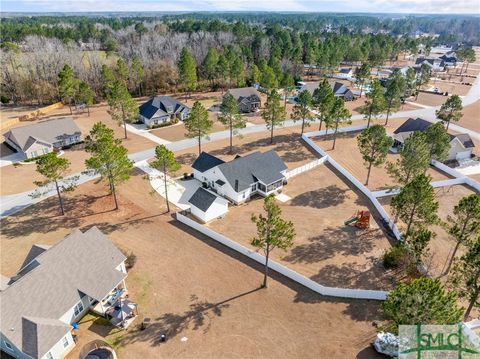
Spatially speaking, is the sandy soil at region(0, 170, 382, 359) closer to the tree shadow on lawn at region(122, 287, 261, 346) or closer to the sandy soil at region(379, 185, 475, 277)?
the tree shadow on lawn at region(122, 287, 261, 346)

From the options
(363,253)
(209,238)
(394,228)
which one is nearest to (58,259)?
(209,238)

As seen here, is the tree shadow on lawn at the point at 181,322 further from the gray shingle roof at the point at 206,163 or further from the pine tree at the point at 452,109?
the pine tree at the point at 452,109

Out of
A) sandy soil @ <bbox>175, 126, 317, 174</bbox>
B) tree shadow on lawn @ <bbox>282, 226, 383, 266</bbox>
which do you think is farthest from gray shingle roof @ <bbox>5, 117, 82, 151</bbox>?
tree shadow on lawn @ <bbox>282, 226, 383, 266</bbox>

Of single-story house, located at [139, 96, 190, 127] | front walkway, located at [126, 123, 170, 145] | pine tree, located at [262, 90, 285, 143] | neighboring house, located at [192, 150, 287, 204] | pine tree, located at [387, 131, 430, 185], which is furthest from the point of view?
single-story house, located at [139, 96, 190, 127]

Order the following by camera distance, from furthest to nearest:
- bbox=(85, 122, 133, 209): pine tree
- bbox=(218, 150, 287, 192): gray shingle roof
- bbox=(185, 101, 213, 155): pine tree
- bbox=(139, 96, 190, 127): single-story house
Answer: bbox=(139, 96, 190, 127): single-story house < bbox=(185, 101, 213, 155): pine tree < bbox=(218, 150, 287, 192): gray shingle roof < bbox=(85, 122, 133, 209): pine tree

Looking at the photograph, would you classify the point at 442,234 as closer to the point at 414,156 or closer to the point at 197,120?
the point at 414,156

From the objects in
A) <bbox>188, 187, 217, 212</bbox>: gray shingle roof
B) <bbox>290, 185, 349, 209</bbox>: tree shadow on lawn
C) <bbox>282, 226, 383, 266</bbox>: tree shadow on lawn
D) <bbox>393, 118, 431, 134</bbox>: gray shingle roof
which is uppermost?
<bbox>393, 118, 431, 134</bbox>: gray shingle roof
